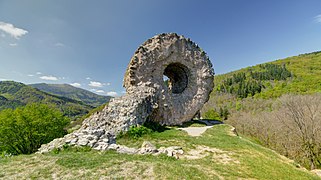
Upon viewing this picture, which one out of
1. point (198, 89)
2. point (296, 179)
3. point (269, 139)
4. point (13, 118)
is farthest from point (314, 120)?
point (13, 118)

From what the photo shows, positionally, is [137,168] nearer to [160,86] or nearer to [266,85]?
[160,86]

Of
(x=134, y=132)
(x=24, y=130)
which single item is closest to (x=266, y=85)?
(x=134, y=132)

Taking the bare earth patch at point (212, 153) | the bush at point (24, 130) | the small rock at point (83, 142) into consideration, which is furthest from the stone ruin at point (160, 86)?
the bush at point (24, 130)

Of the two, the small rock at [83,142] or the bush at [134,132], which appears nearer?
the small rock at [83,142]

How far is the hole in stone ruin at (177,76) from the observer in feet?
72.1

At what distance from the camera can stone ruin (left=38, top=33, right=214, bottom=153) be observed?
14328mm

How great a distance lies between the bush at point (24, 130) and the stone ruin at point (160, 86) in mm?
12642

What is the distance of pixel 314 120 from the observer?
68.7 feet

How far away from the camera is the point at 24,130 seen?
903 inches

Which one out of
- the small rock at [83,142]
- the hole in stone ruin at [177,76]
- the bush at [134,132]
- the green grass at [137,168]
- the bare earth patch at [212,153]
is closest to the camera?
the green grass at [137,168]

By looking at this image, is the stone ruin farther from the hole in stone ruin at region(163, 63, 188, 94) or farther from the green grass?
the green grass

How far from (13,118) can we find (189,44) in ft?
71.9

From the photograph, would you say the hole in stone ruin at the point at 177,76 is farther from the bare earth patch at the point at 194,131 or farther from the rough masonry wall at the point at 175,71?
the bare earth patch at the point at 194,131

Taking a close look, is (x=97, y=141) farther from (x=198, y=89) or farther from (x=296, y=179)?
(x=198, y=89)
